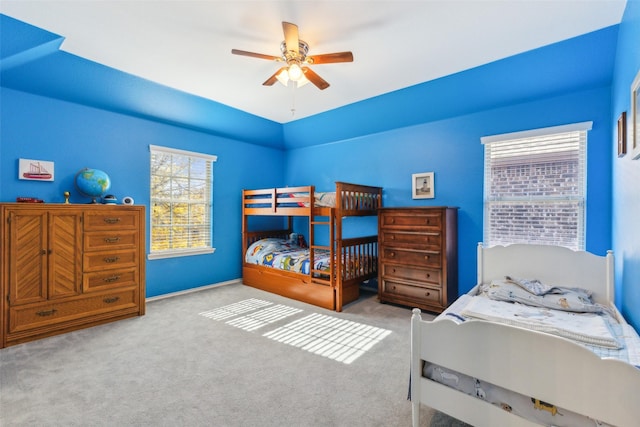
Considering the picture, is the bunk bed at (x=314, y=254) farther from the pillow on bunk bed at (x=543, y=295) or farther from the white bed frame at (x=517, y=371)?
the white bed frame at (x=517, y=371)

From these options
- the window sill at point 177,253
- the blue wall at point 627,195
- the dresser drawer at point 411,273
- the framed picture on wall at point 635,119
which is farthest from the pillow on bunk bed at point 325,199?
the framed picture on wall at point 635,119

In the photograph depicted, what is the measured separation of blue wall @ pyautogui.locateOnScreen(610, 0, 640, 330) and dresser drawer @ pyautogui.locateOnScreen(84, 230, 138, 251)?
14.7 feet

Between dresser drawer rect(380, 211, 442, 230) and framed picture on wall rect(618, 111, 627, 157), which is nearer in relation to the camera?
framed picture on wall rect(618, 111, 627, 157)

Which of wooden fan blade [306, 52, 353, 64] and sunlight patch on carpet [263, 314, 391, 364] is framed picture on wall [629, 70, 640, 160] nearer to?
wooden fan blade [306, 52, 353, 64]

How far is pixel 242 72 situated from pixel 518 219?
3.70 meters

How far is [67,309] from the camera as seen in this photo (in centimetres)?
310

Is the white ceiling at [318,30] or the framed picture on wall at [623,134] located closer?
the framed picture on wall at [623,134]

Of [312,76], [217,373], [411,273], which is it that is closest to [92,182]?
[217,373]

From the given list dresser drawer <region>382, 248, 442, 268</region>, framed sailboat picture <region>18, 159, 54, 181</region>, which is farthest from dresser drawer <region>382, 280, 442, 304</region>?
framed sailboat picture <region>18, 159, 54, 181</region>

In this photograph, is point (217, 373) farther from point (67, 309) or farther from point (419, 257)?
point (419, 257)

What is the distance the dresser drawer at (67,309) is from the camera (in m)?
2.83

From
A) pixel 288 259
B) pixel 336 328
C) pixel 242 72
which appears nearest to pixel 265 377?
pixel 336 328

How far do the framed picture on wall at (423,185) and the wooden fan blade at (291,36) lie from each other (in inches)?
101

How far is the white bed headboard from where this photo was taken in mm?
2365
